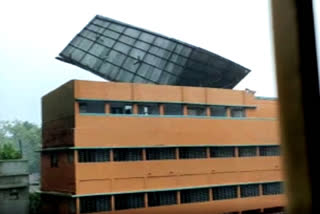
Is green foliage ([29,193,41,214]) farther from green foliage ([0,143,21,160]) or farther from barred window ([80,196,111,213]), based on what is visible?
barred window ([80,196,111,213])

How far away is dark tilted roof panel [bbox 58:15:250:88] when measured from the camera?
3.20 m

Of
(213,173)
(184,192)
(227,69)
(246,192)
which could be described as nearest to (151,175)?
(184,192)

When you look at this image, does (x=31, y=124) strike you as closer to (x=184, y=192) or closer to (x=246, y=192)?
(x=184, y=192)

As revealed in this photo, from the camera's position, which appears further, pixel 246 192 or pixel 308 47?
pixel 246 192

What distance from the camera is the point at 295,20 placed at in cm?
18

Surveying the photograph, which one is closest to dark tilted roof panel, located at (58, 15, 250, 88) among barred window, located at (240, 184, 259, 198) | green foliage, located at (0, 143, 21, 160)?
barred window, located at (240, 184, 259, 198)

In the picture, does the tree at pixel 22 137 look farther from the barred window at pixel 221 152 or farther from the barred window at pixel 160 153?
the barred window at pixel 221 152

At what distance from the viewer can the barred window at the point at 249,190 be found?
10.5 feet

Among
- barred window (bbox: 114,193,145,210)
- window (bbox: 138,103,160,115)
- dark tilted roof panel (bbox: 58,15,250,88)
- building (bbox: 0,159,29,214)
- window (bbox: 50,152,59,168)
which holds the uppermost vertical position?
dark tilted roof panel (bbox: 58,15,250,88)

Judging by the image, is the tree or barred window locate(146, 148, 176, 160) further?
barred window locate(146, 148, 176, 160)

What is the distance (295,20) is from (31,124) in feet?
6.45

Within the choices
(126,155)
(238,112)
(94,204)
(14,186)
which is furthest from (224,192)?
(14,186)

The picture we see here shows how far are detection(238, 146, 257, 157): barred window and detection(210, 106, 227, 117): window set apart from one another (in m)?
0.31

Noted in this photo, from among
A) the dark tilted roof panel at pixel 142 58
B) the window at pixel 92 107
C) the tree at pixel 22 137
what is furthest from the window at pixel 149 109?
the tree at pixel 22 137
